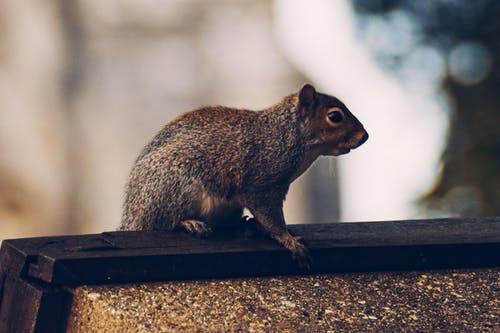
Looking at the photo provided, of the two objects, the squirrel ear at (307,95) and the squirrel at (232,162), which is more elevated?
the squirrel ear at (307,95)

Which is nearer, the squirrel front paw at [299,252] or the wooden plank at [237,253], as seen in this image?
the wooden plank at [237,253]

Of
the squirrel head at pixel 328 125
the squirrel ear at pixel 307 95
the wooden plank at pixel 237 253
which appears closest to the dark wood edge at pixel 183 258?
the wooden plank at pixel 237 253

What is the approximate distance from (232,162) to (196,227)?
0.74 feet

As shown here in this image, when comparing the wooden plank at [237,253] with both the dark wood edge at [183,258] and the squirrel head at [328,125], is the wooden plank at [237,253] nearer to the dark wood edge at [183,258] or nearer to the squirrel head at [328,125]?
the dark wood edge at [183,258]

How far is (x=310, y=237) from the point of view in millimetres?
2994

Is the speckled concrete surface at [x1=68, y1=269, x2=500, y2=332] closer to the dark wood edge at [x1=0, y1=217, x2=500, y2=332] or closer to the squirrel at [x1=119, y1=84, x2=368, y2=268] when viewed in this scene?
the dark wood edge at [x1=0, y1=217, x2=500, y2=332]

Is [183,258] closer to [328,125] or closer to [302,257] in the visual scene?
[302,257]

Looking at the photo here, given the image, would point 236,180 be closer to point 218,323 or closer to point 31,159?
point 218,323

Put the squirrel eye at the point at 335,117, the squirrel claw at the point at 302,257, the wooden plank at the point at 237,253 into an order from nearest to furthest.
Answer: the wooden plank at the point at 237,253, the squirrel claw at the point at 302,257, the squirrel eye at the point at 335,117

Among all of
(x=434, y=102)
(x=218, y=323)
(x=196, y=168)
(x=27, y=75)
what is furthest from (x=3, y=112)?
(x=218, y=323)

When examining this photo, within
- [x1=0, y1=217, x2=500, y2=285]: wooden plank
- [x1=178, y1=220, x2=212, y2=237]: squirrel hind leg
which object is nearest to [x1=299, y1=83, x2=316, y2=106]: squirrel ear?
[x1=0, y1=217, x2=500, y2=285]: wooden plank

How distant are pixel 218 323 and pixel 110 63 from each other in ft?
13.6

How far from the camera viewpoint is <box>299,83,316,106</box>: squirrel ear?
309cm

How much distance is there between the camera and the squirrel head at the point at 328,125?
3061mm
